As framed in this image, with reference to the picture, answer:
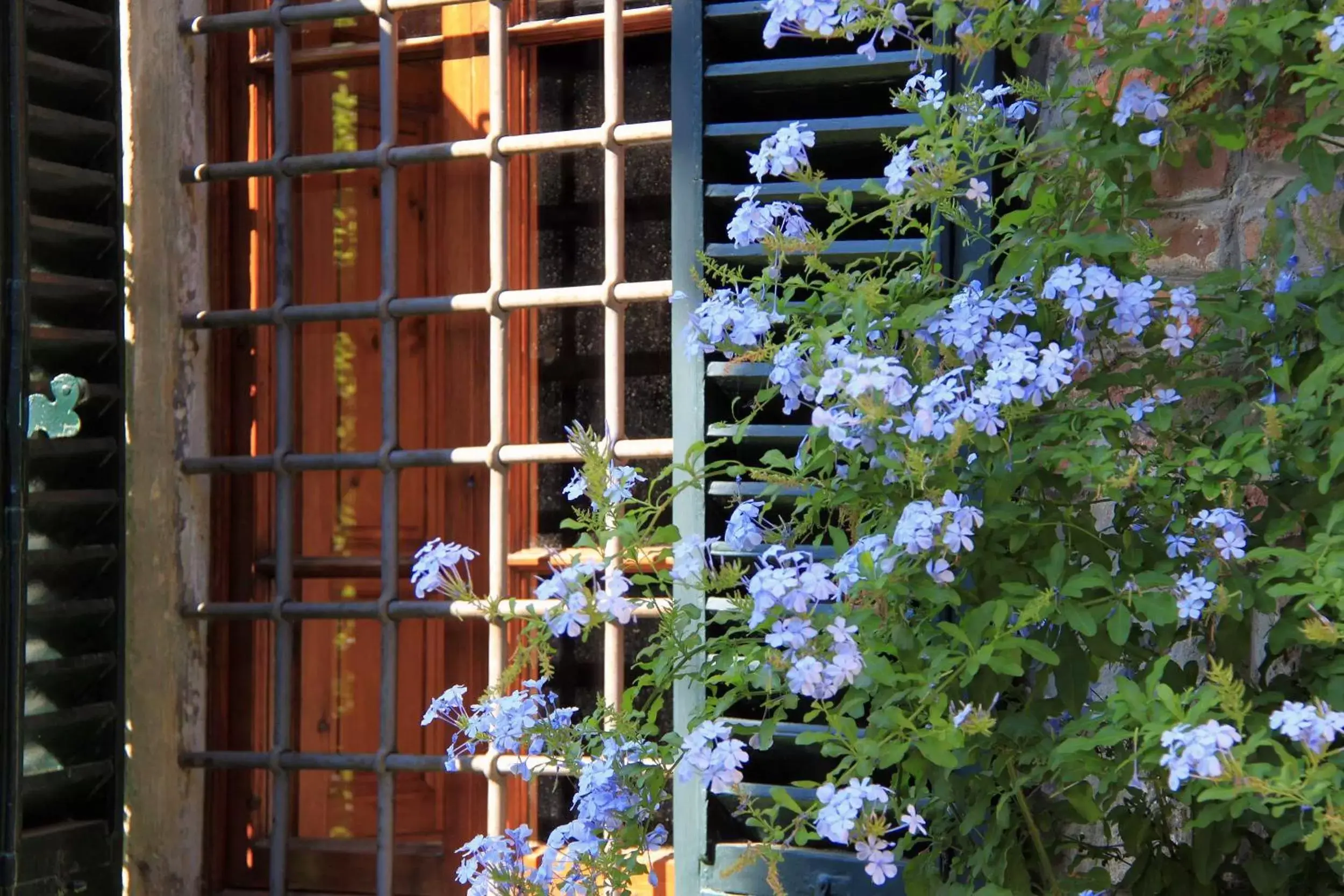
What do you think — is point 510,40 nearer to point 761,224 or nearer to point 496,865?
point 761,224

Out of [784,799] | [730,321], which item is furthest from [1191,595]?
[730,321]

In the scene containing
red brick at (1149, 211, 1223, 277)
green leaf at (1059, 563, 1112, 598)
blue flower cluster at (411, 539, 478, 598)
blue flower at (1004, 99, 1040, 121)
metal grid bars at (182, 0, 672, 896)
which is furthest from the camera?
metal grid bars at (182, 0, 672, 896)

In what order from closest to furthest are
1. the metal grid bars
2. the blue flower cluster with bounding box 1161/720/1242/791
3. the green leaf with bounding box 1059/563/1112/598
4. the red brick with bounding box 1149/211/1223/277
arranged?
the blue flower cluster with bounding box 1161/720/1242/791
the green leaf with bounding box 1059/563/1112/598
the red brick with bounding box 1149/211/1223/277
the metal grid bars

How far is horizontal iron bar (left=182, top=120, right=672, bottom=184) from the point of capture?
2389 mm

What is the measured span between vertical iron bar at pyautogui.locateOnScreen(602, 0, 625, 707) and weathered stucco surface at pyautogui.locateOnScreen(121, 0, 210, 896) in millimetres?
793

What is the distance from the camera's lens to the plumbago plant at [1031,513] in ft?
4.87

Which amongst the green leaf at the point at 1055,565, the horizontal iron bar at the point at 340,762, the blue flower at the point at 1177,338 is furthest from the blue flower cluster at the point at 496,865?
the blue flower at the point at 1177,338

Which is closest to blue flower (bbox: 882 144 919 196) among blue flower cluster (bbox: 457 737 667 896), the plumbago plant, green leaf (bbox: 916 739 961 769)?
the plumbago plant

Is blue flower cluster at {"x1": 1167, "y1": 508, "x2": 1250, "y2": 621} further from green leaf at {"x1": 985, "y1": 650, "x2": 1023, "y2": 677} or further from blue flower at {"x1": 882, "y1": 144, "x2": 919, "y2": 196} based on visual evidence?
blue flower at {"x1": 882, "y1": 144, "x2": 919, "y2": 196}

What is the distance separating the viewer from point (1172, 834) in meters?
1.80

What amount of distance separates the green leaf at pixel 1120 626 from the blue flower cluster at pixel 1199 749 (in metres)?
0.20

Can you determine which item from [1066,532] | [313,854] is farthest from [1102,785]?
[313,854]

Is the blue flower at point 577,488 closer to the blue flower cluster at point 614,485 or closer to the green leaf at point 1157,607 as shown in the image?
the blue flower cluster at point 614,485

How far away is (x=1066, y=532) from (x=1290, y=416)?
27 cm
